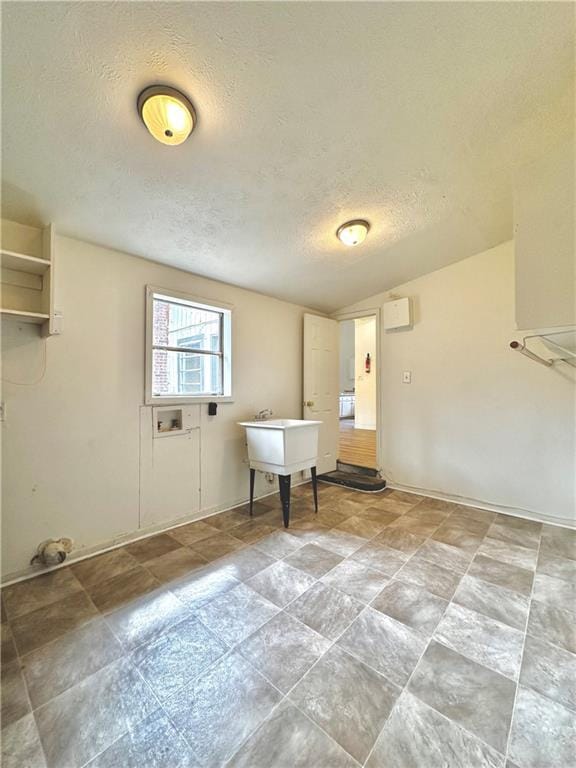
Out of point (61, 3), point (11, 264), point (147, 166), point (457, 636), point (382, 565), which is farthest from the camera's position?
point (382, 565)

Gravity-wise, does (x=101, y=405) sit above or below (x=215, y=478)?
above

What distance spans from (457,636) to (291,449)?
5.22ft

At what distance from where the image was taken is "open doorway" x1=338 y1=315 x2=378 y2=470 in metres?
4.79

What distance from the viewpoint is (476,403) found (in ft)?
10.1

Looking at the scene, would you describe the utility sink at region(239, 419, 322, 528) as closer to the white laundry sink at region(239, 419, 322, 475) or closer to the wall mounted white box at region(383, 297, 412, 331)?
the white laundry sink at region(239, 419, 322, 475)

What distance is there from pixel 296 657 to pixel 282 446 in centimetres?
145

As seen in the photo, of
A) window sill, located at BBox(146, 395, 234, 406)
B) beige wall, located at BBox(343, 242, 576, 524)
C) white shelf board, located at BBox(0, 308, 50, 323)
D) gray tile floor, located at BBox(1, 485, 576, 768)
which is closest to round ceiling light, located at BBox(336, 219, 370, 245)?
beige wall, located at BBox(343, 242, 576, 524)

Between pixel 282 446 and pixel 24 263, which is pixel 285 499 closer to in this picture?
pixel 282 446

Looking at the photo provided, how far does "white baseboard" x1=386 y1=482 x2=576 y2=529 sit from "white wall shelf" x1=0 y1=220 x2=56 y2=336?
3.75m

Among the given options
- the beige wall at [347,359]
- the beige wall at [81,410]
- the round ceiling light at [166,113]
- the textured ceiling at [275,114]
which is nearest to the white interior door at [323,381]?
the beige wall at [81,410]

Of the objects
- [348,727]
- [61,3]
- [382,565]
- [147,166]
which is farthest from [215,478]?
[61,3]

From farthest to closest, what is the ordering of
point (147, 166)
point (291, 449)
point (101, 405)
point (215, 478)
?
point (215, 478)
point (291, 449)
point (101, 405)
point (147, 166)

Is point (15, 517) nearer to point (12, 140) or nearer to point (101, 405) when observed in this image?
point (101, 405)

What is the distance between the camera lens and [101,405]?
7.35 feet
